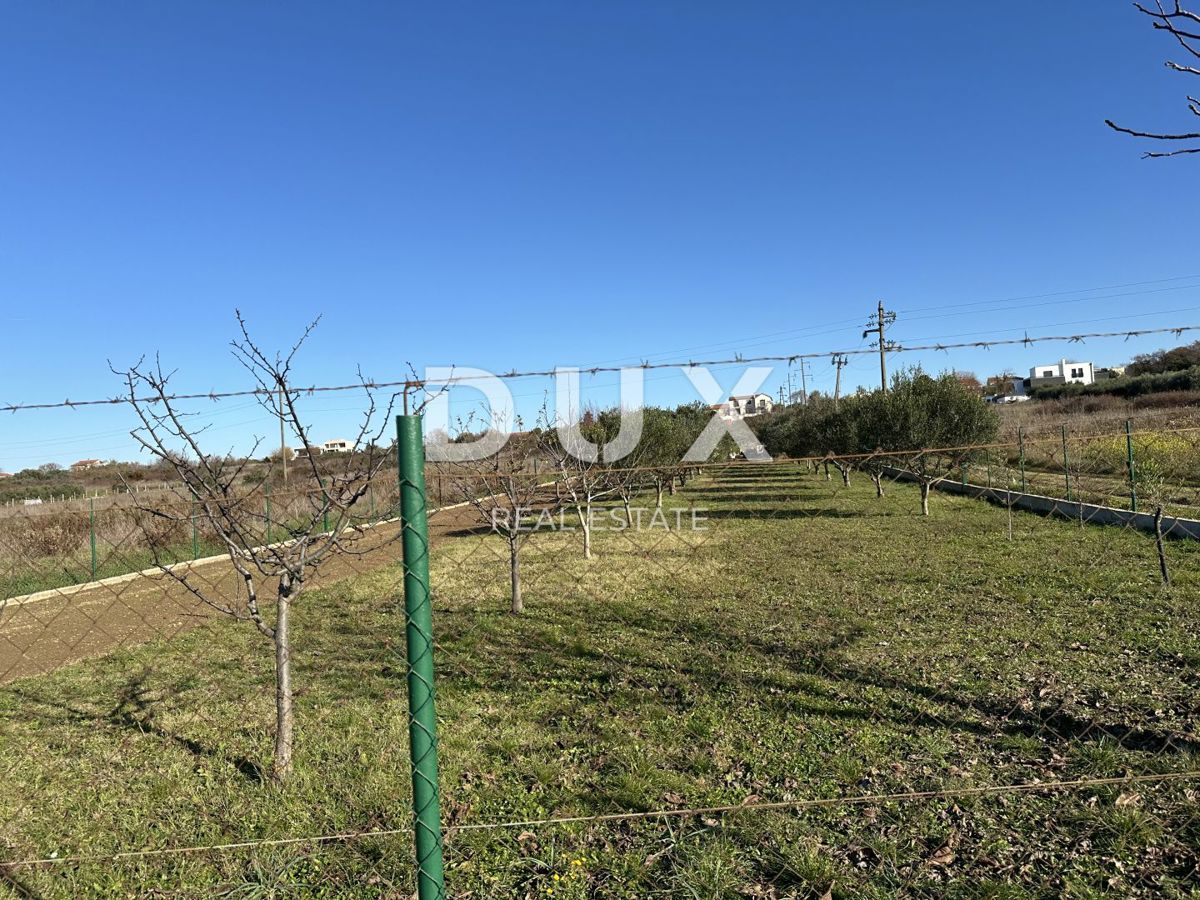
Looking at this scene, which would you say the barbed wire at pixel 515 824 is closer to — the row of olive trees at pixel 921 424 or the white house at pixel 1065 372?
the row of olive trees at pixel 921 424

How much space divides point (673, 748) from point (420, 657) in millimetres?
2239

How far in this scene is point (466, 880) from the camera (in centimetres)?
245

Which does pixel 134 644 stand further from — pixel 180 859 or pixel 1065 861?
pixel 1065 861

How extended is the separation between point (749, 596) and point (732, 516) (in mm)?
9187

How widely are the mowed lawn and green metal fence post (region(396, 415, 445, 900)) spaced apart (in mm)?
903

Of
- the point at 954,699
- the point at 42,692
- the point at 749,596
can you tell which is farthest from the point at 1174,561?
the point at 42,692

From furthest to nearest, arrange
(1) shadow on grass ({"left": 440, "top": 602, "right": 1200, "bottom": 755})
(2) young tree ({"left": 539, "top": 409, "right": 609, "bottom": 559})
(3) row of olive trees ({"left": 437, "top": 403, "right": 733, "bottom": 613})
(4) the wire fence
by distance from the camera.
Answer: (2) young tree ({"left": 539, "top": 409, "right": 609, "bottom": 559})
(3) row of olive trees ({"left": 437, "top": 403, "right": 733, "bottom": 613})
(1) shadow on grass ({"left": 440, "top": 602, "right": 1200, "bottom": 755})
(4) the wire fence

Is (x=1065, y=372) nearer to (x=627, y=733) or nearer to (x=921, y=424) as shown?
(x=921, y=424)

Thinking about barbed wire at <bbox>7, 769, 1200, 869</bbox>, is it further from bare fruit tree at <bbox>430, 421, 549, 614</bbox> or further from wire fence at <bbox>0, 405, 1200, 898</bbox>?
bare fruit tree at <bbox>430, 421, 549, 614</bbox>

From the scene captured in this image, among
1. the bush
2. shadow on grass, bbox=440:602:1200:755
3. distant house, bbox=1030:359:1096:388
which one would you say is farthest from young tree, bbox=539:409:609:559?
distant house, bbox=1030:359:1096:388

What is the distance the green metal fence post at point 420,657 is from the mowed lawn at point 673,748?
2.96ft

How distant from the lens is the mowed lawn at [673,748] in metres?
2.48

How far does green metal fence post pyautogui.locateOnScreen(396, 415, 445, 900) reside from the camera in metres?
1.70

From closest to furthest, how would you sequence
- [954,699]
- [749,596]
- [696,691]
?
[954,699] → [696,691] → [749,596]
